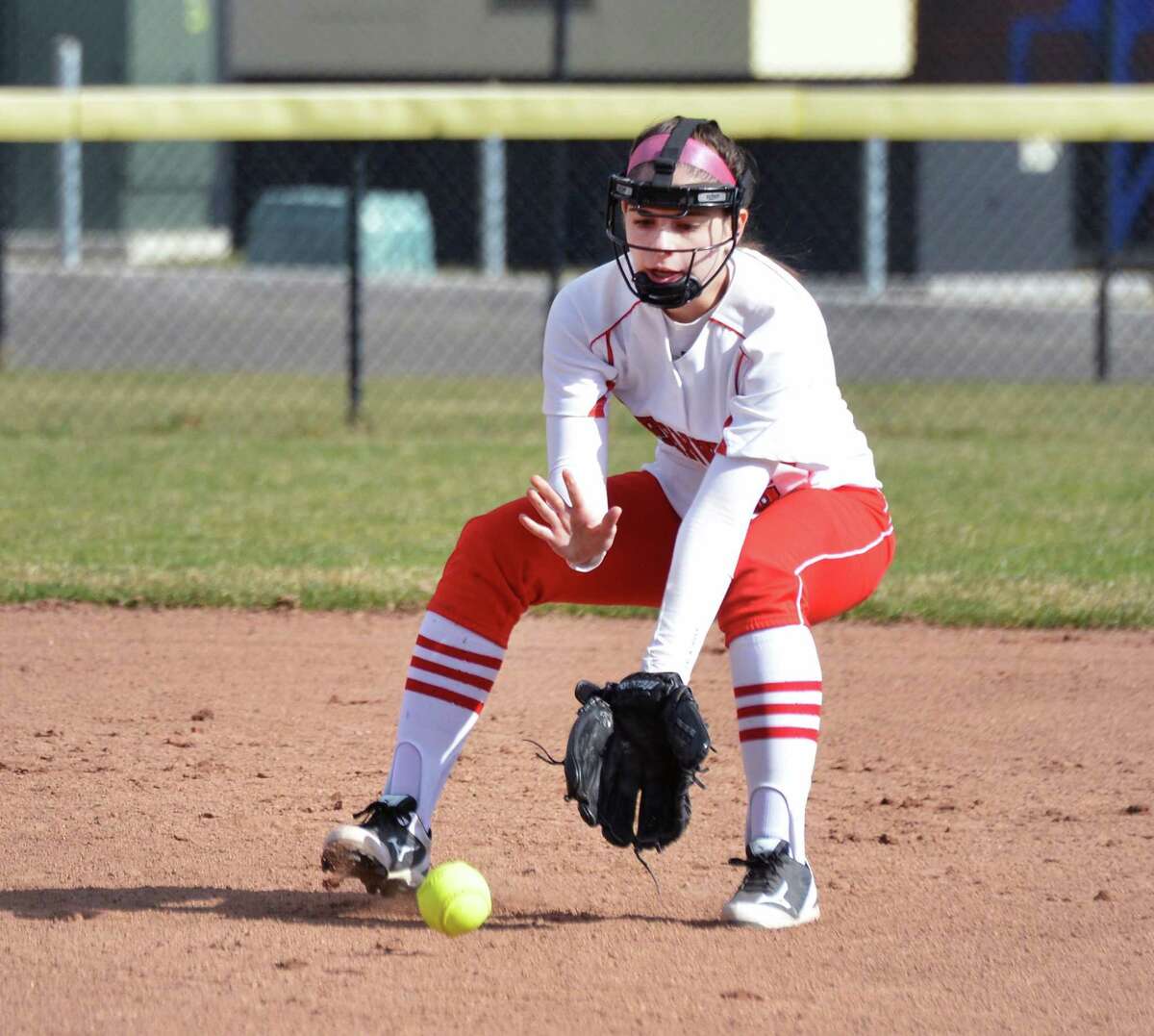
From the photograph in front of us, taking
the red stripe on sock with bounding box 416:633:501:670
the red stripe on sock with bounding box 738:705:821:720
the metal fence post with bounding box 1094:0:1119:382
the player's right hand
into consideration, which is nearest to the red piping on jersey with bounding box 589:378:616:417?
the player's right hand

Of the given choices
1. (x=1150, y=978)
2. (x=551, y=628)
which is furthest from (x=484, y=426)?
(x=1150, y=978)

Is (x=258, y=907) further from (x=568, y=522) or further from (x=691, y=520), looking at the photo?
(x=691, y=520)

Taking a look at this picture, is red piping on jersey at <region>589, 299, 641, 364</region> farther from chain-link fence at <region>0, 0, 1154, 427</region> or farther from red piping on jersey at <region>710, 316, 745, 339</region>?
chain-link fence at <region>0, 0, 1154, 427</region>

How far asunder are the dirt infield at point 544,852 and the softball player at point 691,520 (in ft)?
Answer: 0.69

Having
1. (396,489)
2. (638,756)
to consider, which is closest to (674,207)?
(638,756)

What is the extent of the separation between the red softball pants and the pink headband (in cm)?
62

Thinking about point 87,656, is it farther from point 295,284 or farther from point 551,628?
point 295,284

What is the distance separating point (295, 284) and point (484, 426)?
4782mm

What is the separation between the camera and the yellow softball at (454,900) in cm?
304

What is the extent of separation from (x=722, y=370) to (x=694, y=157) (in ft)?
1.26

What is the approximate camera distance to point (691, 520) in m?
→ 3.10

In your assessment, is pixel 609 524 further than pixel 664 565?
No

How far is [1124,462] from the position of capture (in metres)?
8.65

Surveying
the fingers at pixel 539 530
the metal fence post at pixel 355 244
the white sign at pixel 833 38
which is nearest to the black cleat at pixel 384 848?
the fingers at pixel 539 530
